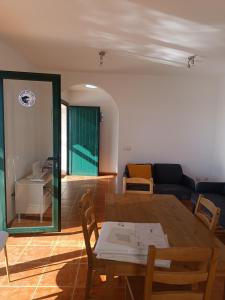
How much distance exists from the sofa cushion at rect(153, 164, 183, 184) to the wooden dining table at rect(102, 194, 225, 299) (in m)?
2.30

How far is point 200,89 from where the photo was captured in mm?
5102

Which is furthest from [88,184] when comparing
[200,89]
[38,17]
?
[38,17]

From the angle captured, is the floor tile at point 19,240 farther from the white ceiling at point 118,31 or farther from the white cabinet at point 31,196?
the white ceiling at point 118,31

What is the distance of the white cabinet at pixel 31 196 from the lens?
12.0ft

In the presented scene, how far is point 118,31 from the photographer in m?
2.72

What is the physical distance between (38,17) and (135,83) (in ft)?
9.18

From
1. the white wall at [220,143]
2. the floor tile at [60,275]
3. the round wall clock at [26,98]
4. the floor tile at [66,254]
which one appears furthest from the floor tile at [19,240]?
the white wall at [220,143]

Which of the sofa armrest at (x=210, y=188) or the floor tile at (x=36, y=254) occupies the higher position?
the sofa armrest at (x=210, y=188)

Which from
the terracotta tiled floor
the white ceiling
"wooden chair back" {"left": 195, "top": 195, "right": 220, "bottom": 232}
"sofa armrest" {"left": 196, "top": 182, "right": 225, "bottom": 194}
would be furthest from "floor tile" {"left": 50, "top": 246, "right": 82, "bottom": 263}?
the white ceiling

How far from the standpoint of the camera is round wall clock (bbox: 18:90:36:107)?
3.65 m

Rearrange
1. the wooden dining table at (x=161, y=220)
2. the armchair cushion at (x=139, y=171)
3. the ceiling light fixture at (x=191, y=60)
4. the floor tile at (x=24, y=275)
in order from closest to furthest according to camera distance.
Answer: the wooden dining table at (x=161, y=220) → the floor tile at (x=24, y=275) → the ceiling light fixture at (x=191, y=60) → the armchair cushion at (x=139, y=171)

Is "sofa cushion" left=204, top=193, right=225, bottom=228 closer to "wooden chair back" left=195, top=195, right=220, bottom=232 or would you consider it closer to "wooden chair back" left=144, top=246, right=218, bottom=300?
"wooden chair back" left=195, top=195, right=220, bottom=232

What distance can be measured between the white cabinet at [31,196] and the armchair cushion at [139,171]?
167 centimetres

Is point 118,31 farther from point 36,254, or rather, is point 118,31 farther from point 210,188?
point 210,188
